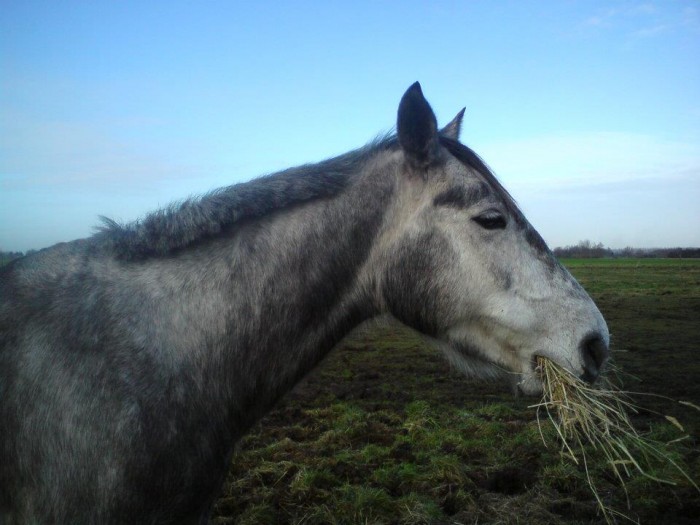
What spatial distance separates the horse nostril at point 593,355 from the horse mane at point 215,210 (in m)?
1.70

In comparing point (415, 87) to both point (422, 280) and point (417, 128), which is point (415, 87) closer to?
point (417, 128)

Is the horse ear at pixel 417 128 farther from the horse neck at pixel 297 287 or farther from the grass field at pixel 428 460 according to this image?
the grass field at pixel 428 460

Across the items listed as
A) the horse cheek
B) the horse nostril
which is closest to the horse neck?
the horse cheek

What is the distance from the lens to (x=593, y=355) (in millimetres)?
3000

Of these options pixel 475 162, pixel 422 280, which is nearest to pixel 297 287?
pixel 422 280

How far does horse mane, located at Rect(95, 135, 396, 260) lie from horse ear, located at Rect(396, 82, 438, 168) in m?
0.37

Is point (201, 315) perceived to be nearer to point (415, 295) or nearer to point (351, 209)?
point (351, 209)

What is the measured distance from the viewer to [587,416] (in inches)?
115

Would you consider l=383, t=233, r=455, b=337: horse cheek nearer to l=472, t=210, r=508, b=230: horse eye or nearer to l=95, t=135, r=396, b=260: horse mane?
l=472, t=210, r=508, b=230: horse eye

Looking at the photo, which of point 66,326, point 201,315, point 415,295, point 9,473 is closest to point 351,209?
point 415,295

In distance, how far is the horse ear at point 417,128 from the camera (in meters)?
2.98

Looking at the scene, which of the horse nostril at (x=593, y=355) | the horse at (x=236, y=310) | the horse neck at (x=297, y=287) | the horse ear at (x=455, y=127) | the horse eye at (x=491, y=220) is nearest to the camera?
the horse at (x=236, y=310)

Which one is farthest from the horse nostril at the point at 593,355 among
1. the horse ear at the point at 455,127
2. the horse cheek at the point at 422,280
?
the horse ear at the point at 455,127

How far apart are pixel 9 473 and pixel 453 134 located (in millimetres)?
Answer: 3587
